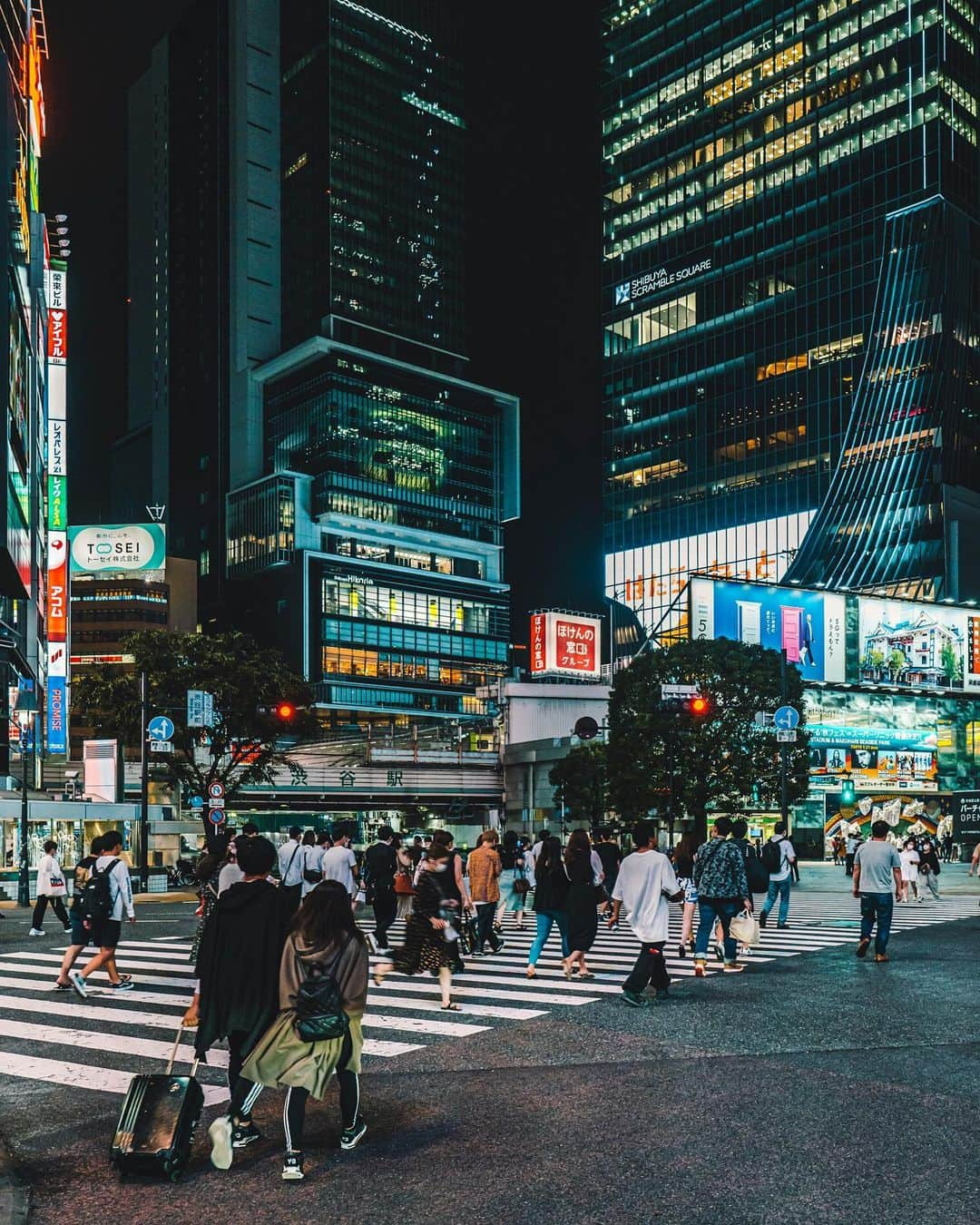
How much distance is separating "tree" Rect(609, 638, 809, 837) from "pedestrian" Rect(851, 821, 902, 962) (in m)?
30.3

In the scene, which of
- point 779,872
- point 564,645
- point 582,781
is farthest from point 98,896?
point 564,645

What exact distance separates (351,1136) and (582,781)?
202 feet

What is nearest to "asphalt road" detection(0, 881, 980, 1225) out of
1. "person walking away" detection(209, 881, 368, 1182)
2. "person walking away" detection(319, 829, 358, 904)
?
"person walking away" detection(209, 881, 368, 1182)

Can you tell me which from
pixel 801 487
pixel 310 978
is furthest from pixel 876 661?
pixel 310 978

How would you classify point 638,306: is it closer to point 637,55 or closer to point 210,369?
point 637,55

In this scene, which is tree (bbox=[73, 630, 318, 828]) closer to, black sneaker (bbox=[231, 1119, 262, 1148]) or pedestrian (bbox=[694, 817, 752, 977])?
pedestrian (bbox=[694, 817, 752, 977])

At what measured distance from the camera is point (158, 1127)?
6496mm

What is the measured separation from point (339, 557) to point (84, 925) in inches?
4510

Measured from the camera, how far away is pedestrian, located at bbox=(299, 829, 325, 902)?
17984 millimetres

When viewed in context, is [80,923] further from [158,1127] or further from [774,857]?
[774,857]

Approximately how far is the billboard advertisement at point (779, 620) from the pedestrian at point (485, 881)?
1866 inches

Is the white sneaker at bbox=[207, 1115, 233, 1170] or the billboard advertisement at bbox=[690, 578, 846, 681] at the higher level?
the billboard advertisement at bbox=[690, 578, 846, 681]

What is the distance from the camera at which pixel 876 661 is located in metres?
70.9

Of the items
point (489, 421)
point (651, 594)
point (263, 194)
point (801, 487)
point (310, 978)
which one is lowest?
point (310, 978)
